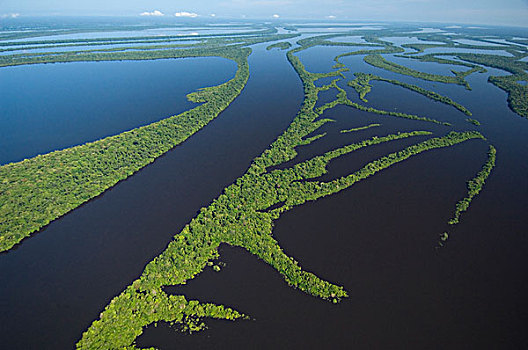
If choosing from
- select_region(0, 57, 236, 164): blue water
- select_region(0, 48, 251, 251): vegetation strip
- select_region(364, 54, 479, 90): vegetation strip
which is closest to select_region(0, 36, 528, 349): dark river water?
select_region(0, 48, 251, 251): vegetation strip

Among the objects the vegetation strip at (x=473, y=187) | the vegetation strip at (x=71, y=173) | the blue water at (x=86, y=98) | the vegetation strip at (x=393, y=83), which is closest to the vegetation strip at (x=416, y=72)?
the vegetation strip at (x=393, y=83)

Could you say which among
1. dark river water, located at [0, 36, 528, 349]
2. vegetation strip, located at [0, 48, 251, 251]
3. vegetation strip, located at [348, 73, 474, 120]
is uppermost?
vegetation strip, located at [348, 73, 474, 120]

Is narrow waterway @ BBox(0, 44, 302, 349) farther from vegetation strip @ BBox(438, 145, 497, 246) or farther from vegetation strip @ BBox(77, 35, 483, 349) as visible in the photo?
vegetation strip @ BBox(438, 145, 497, 246)

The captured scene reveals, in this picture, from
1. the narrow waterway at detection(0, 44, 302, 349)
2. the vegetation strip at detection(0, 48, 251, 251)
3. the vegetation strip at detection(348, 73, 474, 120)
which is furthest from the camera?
the vegetation strip at detection(348, 73, 474, 120)

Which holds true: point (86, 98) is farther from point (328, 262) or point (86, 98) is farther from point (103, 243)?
point (328, 262)

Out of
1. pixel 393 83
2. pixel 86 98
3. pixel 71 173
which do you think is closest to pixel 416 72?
pixel 393 83

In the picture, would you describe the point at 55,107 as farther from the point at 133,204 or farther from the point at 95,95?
the point at 133,204

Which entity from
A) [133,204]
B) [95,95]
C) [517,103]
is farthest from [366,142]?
[95,95]
